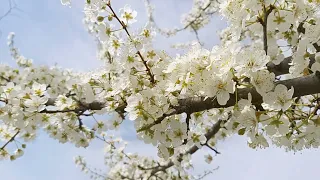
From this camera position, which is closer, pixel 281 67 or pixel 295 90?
pixel 295 90

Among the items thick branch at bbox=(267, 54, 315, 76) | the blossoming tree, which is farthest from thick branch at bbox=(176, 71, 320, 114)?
thick branch at bbox=(267, 54, 315, 76)

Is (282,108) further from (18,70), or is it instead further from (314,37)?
(18,70)

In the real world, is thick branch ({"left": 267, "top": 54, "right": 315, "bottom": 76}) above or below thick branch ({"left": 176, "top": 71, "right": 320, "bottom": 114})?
above

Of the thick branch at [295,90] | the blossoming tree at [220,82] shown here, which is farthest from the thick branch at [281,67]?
the thick branch at [295,90]

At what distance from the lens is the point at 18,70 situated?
20.8ft

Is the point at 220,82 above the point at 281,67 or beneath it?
beneath

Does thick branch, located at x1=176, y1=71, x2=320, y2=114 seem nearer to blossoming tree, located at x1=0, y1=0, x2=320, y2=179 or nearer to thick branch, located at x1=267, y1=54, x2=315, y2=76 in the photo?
blossoming tree, located at x1=0, y1=0, x2=320, y2=179

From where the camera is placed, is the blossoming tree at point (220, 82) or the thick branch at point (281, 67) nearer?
the blossoming tree at point (220, 82)

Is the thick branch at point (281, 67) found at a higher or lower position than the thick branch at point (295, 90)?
higher

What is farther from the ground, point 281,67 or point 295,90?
point 281,67

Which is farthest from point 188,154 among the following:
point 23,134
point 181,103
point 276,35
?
point 181,103

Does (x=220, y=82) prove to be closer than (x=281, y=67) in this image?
Yes

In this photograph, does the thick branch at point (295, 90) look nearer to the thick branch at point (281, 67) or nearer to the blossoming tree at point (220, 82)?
the blossoming tree at point (220, 82)

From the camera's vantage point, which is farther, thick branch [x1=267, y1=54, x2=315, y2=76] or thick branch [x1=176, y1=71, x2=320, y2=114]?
thick branch [x1=267, y1=54, x2=315, y2=76]
